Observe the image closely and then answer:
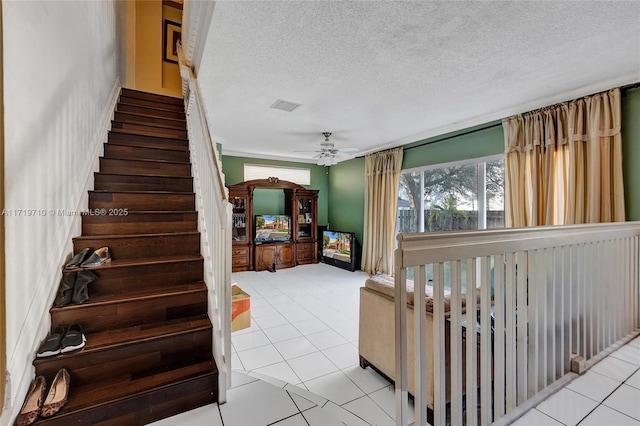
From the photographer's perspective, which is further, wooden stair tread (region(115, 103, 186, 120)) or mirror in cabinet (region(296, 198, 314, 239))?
mirror in cabinet (region(296, 198, 314, 239))

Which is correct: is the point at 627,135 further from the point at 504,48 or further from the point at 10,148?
the point at 10,148

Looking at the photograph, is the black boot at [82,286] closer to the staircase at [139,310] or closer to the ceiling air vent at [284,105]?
the staircase at [139,310]

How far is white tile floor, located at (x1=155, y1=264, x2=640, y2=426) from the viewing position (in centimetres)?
145

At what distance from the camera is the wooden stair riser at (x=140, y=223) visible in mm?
2139

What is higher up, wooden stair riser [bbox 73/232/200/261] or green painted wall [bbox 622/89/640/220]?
green painted wall [bbox 622/89/640/220]

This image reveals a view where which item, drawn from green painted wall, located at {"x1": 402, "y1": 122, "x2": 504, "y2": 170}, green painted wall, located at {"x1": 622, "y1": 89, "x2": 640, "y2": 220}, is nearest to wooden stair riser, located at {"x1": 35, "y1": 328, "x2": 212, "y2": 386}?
green painted wall, located at {"x1": 622, "y1": 89, "x2": 640, "y2": 220}

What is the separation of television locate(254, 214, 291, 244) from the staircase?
11.3 ft

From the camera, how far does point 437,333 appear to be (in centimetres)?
108

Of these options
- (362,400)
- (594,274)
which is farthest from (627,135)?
(362,400)

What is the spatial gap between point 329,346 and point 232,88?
2831 millimetres

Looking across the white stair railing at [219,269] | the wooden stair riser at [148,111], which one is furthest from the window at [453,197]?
the wooden stair riser at [148,111]

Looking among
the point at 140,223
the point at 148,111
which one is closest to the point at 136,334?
the point at 140,223

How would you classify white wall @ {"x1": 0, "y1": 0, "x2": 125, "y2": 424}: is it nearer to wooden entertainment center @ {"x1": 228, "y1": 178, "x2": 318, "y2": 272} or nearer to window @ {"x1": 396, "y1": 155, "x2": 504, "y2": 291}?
window @ {"x1": 396, "y1": 155, "x2": 504, "y2": 291}

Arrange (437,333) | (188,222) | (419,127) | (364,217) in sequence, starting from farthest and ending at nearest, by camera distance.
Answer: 1. (364,217)
2. (419,127)
3. (188,222)
4. (437,333)
